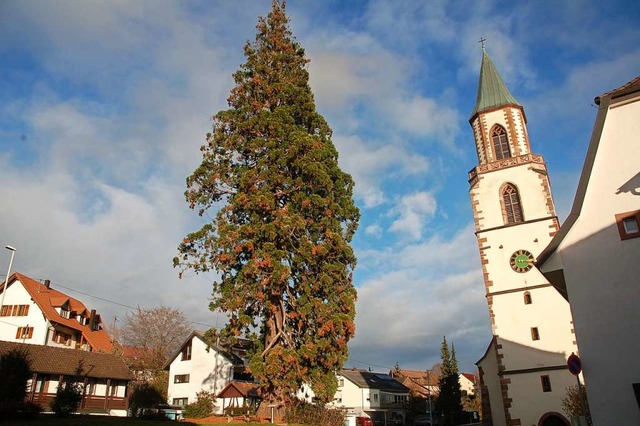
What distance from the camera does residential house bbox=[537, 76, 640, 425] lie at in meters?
12.5

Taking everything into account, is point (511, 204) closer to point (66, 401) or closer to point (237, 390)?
point (237, 390)

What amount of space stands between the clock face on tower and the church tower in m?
0.06

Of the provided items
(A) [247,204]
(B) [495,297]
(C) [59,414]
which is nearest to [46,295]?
(C) [59,414]

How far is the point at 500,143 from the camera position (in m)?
36.4

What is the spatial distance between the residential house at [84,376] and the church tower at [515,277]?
29319 millimetres

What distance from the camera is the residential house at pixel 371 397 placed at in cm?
6397

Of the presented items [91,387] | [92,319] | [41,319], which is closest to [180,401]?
[91,387]

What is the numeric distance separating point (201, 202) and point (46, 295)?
34.2 metres

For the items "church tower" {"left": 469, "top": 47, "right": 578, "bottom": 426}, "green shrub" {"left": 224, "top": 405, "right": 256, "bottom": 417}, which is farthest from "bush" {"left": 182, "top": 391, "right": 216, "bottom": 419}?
"church tower" {"left": 469, "top": 47, "right": 578, "bottom": 426}

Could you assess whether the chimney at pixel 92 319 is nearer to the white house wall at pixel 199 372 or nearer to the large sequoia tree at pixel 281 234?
the white house wall at pixel 199 372

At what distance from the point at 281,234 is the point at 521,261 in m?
18.3

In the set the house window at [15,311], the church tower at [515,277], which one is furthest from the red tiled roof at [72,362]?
the church tower at [515,277]

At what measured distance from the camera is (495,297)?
3122cm

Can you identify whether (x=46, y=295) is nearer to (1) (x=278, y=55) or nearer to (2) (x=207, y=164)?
(2) (x=207, y=164)
